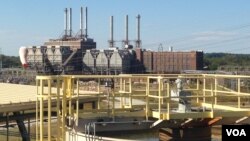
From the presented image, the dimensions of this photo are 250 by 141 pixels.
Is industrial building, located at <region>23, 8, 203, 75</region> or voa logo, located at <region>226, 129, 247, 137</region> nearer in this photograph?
voa logo, located at <region>226, 129, 247, 137</region>

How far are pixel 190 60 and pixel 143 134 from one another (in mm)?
87657

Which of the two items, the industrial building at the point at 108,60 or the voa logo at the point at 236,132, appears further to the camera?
the industrial building at the point at 108,60

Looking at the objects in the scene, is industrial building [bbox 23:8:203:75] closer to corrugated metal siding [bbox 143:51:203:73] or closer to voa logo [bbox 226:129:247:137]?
corrugated metal siding [bbox 143:51:203:73]

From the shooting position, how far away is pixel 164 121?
400 inches

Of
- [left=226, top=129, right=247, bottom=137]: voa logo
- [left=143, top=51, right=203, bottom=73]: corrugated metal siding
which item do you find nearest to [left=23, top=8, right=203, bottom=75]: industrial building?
[left=143, top=51, right=203, bottom=73]: corrugated metal siding

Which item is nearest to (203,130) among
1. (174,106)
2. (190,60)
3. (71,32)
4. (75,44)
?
(174,106)

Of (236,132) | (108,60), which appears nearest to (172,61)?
(108,60)

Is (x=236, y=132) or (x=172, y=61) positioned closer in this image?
(x=236, y=132)

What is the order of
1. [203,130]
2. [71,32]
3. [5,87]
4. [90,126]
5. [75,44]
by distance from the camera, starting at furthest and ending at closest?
[71,32], [75,44], [5,87], [203,130], [90,126]

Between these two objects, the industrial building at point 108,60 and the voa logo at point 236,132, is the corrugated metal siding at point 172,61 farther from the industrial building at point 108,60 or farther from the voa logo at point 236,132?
the voa logo at point 236,132

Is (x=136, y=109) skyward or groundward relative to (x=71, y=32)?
groundward

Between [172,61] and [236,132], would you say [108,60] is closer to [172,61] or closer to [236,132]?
[172,61]

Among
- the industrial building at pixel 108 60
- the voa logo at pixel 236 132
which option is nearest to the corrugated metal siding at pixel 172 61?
the industrial building at pixel 108 60

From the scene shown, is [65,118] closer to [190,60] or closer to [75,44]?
[190,60]
